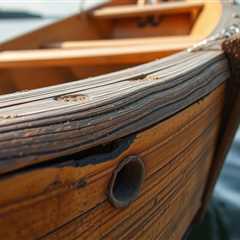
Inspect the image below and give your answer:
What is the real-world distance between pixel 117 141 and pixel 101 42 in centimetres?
259

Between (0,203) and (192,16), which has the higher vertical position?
(0,203)

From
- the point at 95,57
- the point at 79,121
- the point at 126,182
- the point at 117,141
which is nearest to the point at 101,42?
the point at 95,57

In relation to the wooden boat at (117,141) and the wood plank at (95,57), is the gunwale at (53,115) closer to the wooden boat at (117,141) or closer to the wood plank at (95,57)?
the wooden boat at (117,141)

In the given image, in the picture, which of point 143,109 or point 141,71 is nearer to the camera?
point 143,109

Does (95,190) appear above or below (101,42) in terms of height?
above

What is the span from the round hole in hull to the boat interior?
1500 millimetres

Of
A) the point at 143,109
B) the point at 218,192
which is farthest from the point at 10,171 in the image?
the point at 218,192

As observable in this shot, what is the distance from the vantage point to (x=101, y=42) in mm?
3916

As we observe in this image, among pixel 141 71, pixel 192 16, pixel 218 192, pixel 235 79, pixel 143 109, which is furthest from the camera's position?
pixel 192 16

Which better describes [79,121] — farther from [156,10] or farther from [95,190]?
[156,10]

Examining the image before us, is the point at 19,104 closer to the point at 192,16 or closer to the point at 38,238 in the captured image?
the point at 38,238

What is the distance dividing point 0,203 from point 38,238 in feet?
0.60

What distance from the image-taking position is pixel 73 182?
127cm

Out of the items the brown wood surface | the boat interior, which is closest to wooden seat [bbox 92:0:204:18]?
the boat interior
